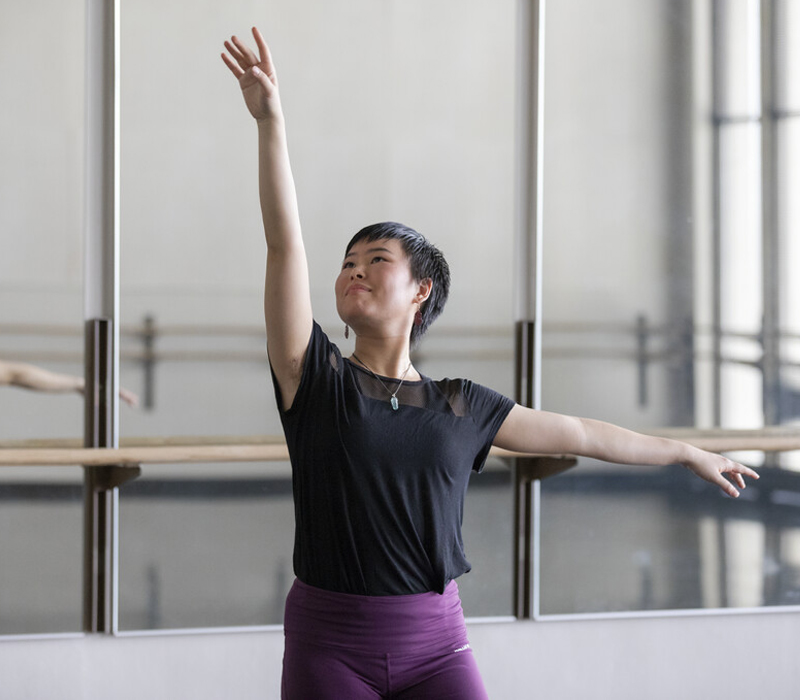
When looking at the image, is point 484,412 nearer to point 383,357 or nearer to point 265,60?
point 383,357

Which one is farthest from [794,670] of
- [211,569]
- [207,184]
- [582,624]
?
[207,184]

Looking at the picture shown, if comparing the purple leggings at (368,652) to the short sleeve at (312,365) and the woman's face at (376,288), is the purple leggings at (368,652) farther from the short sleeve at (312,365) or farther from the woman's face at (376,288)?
the woman's face at (376,288)

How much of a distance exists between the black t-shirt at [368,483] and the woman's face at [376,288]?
0.08 meters

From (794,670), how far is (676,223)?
1.58 m

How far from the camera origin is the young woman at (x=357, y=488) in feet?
5.00

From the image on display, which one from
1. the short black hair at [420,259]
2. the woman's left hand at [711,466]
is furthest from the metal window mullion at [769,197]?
the short black hair at [420,259]

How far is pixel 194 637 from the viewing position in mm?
2896

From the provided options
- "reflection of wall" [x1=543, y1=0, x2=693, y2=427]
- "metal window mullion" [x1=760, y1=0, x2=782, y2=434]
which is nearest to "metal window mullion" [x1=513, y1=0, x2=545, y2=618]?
"reflection of wall" [x1=543, y1=0, x2=693, y2=427]

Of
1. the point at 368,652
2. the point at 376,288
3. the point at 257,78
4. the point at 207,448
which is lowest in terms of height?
the point at 368,652

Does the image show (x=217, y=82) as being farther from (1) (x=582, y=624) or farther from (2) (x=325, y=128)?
(1) (x=582, y=624)

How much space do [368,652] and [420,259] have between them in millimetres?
692

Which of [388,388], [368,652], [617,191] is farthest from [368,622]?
[617,191]

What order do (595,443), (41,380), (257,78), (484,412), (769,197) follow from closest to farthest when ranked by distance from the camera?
(257,78), (484,412), (595,443), (41,380), (769,197)

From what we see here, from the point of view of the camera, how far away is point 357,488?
1.55 metres
